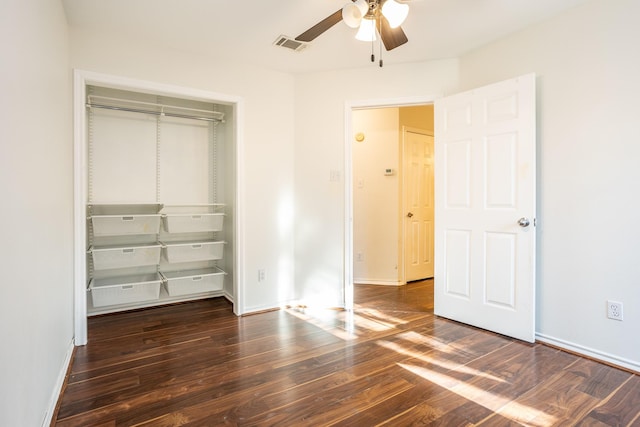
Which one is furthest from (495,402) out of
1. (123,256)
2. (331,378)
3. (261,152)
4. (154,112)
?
(154,112)

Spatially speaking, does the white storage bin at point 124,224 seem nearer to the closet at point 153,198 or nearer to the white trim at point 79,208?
the closet at point 153,198

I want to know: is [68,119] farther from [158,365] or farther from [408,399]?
[408,399]

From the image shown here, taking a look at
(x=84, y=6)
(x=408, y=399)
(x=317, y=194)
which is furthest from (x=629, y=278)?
(x=84, y=6)

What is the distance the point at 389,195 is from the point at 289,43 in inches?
90.9

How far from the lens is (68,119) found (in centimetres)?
236

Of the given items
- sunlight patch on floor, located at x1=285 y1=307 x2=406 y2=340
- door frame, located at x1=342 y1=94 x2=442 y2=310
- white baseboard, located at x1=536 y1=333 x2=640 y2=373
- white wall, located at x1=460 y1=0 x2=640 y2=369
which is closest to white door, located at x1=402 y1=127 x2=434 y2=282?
door frame, located at x1=342 y1=94 x2=442 y2=310

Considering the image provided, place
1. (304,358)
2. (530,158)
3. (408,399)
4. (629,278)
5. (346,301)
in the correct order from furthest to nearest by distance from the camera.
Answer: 1. (346,301)
2. (530,158)
3. (304,358)
4. (629,278)
5. (408,399)

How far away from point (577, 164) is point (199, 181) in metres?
3.41

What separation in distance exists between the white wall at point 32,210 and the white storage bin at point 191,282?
108 centimetres

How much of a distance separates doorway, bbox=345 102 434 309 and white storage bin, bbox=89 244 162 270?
2486mm

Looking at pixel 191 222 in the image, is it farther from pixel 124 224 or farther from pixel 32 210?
pixel 32 210

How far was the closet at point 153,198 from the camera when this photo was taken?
10.1ft

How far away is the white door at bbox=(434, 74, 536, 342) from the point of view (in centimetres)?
254

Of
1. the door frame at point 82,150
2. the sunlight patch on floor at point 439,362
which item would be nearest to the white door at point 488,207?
the sunlight patch on floor at point 439,362
